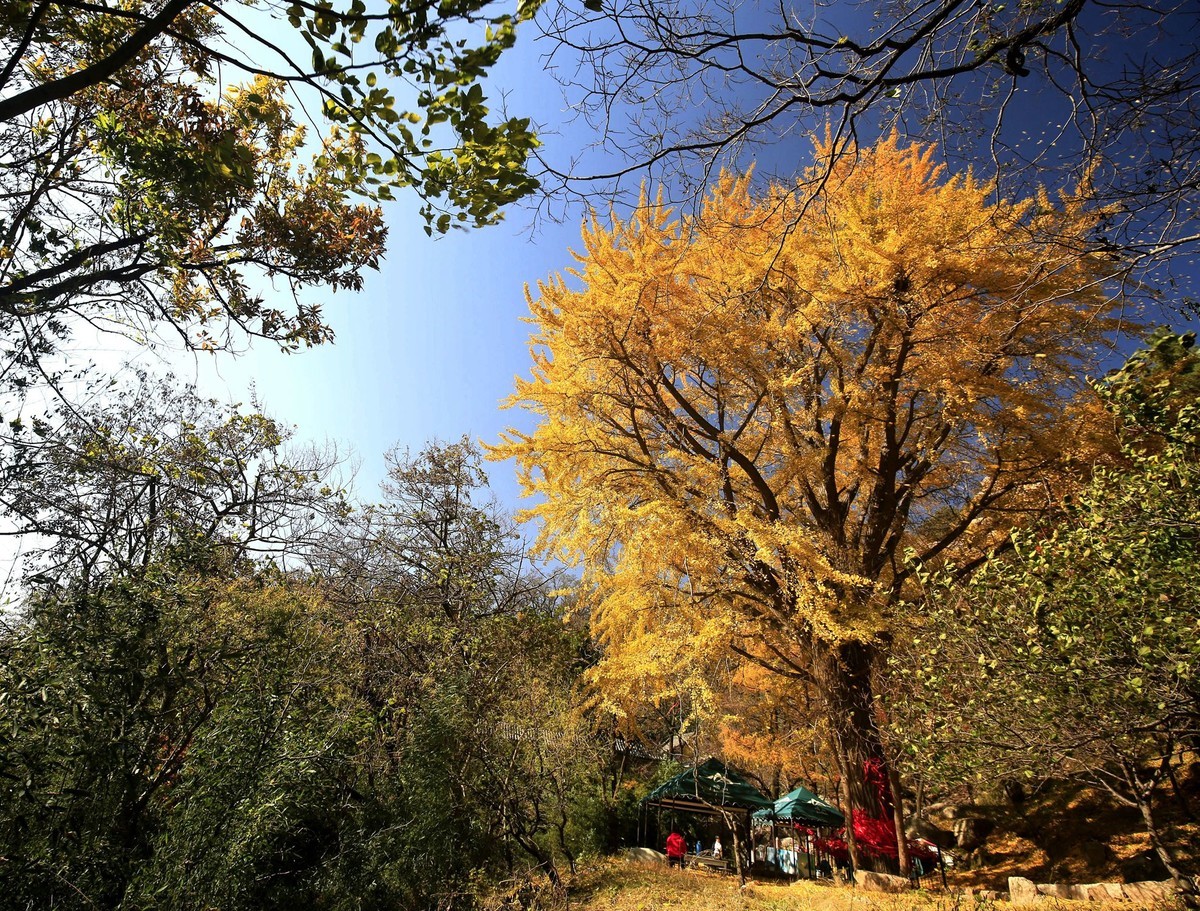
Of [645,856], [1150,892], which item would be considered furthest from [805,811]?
[1150,892]

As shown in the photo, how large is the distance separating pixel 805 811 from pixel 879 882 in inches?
167

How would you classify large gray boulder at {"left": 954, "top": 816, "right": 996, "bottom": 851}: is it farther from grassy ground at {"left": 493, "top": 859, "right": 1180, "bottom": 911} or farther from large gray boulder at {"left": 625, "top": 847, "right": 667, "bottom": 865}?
large gray boulder at {"left": 625, "top": 847, "right": 667, "bottom": 865}

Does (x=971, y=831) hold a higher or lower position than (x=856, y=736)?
lower

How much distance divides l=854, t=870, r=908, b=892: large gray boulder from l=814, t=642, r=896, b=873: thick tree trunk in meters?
0.17

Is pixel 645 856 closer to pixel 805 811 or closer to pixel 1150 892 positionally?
pixel 805 811

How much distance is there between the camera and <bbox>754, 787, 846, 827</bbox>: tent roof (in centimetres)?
993

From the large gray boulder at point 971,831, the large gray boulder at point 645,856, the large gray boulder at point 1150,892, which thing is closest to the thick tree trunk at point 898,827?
the large gray boulder at point 1150,892

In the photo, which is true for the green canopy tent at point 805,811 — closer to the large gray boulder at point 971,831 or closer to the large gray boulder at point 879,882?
the large gray boulder at point 971,831

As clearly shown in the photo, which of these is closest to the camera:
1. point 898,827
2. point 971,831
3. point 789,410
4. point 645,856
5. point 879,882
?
point 879,882

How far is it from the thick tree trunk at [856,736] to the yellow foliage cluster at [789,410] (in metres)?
0.60

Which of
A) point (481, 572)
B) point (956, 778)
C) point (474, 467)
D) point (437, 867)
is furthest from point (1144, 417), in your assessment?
point (474, 467)

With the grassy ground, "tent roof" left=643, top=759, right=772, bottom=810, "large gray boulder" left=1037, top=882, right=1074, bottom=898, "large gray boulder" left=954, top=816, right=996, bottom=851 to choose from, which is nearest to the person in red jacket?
"tent roof" left=643, top=759, right=772, bottom=810

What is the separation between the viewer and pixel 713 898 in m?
6.37

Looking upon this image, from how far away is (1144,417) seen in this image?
128 inches
